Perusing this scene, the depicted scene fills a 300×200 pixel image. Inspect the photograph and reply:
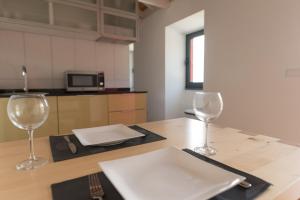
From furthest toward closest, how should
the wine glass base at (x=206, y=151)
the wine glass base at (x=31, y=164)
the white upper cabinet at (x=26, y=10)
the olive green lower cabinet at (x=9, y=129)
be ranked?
the white upper cabinet at (x=26, y=10) < the olive green lower cabinet at (x=9, y=129) < the wine glass base at (x=206, y=151) < the wine glass base at (x=31, y=164)

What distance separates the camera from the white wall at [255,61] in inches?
58.4

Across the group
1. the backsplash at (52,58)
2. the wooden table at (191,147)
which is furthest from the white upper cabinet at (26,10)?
the wooden table at (191,147)

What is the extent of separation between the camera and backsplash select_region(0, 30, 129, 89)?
2.17 meters

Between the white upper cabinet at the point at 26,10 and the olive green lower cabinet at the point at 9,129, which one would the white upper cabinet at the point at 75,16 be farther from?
the olive green lower cabinet at the point at 9,129

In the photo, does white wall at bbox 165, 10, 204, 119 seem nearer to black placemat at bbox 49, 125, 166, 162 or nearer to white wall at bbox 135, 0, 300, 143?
white wall at bbox 135, 0, 300, 143

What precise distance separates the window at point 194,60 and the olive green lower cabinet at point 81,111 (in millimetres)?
1462

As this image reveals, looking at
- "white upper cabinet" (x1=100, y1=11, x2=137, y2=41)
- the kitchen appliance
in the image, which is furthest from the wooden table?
"white upper cabinet" (x1=100, y1=11, x2=137, y2=41)

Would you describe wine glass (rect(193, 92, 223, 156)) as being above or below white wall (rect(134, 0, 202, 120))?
below

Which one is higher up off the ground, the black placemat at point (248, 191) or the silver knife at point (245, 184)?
the silver knife at point (245, 184)

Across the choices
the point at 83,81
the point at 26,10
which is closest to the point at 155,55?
the point at 83,81

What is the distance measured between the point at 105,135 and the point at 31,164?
0.31 metres

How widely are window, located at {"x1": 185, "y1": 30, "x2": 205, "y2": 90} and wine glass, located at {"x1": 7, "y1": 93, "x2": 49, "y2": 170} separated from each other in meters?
2.54

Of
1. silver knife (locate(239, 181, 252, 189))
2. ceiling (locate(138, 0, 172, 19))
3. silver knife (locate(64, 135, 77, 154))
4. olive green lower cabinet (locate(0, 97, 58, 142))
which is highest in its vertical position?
ceiling (locate(138, 0, 172, 19))

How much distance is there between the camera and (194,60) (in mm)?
2977
